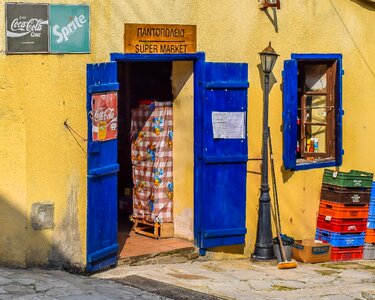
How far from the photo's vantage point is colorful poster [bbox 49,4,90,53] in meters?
10.8

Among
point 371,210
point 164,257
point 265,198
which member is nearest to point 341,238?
point 371,210

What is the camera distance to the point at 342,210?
45.0 feet

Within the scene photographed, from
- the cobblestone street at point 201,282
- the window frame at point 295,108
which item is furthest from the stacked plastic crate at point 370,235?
the window frame at point 295,108

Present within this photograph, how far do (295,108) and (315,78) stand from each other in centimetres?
99

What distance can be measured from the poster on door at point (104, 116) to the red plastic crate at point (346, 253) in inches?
159

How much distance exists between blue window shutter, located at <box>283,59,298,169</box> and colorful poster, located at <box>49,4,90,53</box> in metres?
3.28

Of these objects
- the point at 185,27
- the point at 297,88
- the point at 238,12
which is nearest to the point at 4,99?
the point at 185,27

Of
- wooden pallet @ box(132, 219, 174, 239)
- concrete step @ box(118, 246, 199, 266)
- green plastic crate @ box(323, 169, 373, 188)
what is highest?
green plastic crate @ box(323, 169, 373, 188)

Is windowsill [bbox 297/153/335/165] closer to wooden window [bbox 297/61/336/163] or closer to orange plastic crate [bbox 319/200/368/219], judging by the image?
wooden window [bbox 297/61/336/163]

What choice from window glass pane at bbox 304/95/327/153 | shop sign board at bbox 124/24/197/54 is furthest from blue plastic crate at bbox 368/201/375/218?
shop sign board at bbox 124/24/197/54

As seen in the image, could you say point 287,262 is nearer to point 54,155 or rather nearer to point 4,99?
point 54,155

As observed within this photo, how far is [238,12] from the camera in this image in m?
12.8

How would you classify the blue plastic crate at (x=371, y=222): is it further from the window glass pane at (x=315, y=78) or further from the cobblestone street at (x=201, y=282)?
the window glass pane at (x=315, y=78)

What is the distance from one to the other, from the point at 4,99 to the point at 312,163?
511 centimetres
